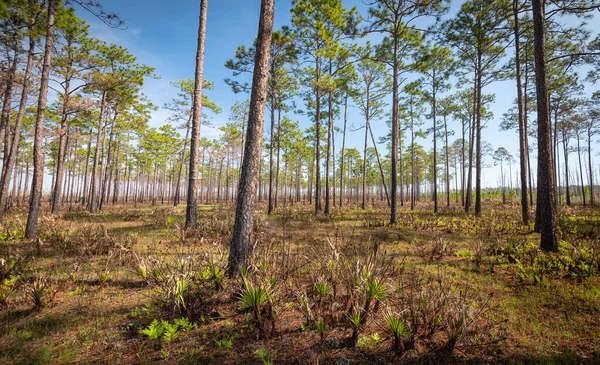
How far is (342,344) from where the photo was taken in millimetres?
2480

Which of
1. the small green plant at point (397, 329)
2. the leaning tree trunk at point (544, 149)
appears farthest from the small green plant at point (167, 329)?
the leaning tree trunk at point (544, 149)

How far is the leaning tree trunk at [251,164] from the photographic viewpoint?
12.8ft

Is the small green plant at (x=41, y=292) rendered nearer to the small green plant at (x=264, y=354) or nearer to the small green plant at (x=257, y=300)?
the small green plant at (x=257, y=300)

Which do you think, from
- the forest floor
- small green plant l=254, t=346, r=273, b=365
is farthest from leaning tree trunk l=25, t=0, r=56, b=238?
small green plant l=254, t=346, r=273, b=365

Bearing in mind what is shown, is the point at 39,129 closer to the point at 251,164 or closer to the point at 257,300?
the point at 251,164

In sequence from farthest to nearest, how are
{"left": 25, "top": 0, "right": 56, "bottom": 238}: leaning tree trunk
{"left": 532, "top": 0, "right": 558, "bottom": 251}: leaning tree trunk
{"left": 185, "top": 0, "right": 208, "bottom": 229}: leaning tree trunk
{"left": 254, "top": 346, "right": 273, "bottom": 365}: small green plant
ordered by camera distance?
{"left": 185, "top": 0, "right": 208, "bottom": 229}: leaning tree trunk → {"left": 25, "top": 0, "right": 56, "bottom": 238}: leaning tree trunk → {"left": 532, "top": 0, "right": 558, "bottom": 251}: leaning tree trunk → {"left": 254, "top": 346, "right": 273, "bottom": 365}: small green plant

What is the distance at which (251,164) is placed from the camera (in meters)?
4.01

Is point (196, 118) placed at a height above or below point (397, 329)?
above

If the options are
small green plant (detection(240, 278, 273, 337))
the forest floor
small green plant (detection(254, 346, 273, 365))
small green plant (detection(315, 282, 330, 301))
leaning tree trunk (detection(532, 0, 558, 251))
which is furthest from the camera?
leaning tree trunk (detection(532, 0, 558, 251))

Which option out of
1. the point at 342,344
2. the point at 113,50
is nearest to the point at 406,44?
the point at 342,344

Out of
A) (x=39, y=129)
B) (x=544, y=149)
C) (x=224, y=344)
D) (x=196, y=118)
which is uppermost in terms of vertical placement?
(x=196, y=118)

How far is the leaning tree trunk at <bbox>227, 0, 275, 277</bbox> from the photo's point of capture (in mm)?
3887

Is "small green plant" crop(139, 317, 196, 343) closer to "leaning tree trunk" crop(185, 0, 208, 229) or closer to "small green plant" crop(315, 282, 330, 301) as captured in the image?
"small green plant" crop(315, 282, 330, 301)

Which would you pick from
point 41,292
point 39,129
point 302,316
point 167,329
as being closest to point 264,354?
point 302,316
